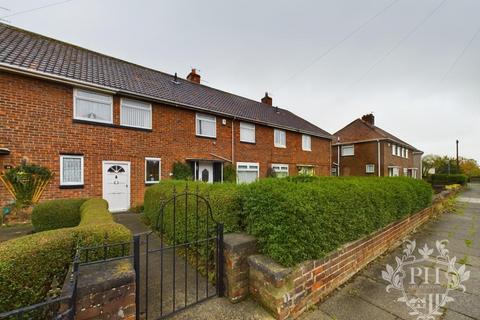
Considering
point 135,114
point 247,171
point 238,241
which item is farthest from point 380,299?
point 247,171

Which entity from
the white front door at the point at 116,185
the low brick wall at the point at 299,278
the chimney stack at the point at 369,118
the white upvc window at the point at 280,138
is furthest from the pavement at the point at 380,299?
the chimney stack at the point at 369,118

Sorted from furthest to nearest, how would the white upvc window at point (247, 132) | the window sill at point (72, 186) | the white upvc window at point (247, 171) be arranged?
the white upvc window at point (247, 132) → the white upvc window at point (247, 171) → the window sill at point (72, 186)

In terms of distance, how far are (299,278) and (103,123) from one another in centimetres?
901

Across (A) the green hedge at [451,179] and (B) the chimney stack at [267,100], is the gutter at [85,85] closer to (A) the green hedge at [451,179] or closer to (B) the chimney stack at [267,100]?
(B) the chimney stack at [267,100]

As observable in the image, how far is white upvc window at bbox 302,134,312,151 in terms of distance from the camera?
17891 mm

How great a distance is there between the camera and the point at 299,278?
8.61 ft

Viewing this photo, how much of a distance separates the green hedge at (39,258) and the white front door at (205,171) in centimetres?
901

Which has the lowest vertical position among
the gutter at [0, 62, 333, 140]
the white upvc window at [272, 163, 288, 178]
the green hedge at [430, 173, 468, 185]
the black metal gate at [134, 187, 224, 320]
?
the green hedge at [430, 173, 468, 185]

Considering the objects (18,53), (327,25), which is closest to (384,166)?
(327,25)

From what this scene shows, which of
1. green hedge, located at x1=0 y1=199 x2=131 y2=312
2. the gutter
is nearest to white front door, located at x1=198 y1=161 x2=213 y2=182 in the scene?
the gutter

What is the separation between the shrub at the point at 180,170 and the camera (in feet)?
33.8

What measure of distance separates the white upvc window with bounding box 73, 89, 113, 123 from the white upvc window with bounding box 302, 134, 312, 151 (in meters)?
13.8

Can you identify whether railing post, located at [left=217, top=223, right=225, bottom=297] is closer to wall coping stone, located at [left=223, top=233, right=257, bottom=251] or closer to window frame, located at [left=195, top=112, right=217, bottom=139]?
wall coping stone, located at [left=223, top=233, right=257, bottom=251]

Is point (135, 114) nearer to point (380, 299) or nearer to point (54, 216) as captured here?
point (54, 216)
